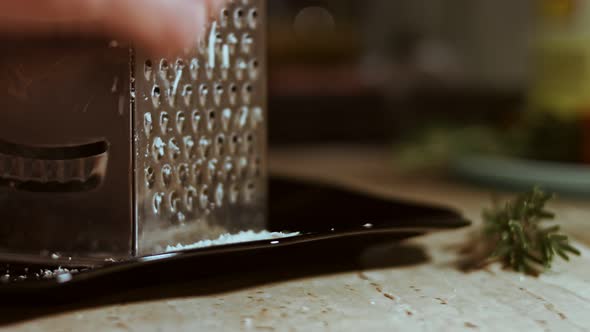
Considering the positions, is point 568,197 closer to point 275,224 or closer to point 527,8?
point 275,224

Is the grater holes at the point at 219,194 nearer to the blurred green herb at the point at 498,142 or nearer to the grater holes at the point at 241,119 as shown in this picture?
the grater holes at the point at 241,119

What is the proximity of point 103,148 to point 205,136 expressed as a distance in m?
0.09

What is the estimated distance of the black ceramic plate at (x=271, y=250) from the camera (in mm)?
359

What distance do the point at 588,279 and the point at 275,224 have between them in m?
0.25

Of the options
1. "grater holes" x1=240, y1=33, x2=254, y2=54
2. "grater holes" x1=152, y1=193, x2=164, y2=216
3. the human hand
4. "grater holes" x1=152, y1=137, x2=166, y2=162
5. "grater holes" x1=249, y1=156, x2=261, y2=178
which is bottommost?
"grater holes" x1=152, y1=193, x2=164, y2=216

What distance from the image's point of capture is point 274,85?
2375 millimetres

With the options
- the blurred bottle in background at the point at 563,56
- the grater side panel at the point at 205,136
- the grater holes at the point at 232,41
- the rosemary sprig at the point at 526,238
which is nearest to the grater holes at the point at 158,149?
the grater side panel at the point at 205,136

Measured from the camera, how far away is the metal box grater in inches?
18.4

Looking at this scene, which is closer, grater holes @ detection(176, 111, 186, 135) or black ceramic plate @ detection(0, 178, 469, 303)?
black ceramic plate @ detection(0, 178, 469, 303)

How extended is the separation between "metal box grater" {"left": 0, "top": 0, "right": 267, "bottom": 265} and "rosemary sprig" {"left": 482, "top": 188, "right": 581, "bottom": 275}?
0.73ft

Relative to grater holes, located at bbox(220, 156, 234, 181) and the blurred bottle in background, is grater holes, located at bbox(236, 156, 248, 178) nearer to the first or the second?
grater holes, located at bbox(220, 156, 234, 181)

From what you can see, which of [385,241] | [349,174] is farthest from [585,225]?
[349,174]

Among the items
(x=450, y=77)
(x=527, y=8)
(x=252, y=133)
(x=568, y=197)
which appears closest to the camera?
(x=252, y=133)

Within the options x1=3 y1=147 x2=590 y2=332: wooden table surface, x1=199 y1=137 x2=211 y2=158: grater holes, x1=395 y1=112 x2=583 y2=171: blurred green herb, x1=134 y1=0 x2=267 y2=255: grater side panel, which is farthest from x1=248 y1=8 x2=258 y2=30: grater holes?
x1=395 y1=112 x2=583 y2=171: blurred green herb
